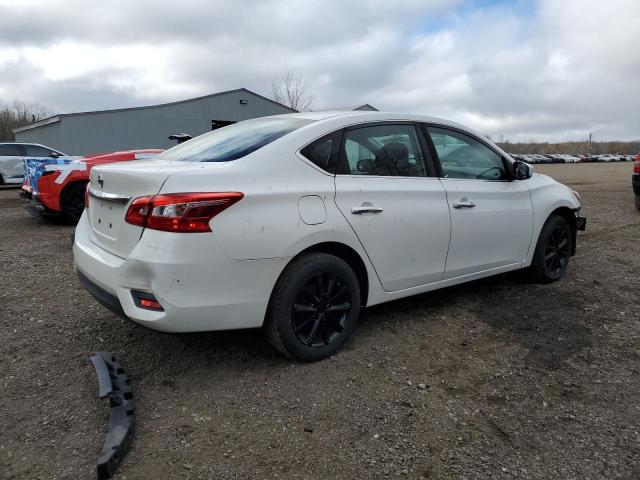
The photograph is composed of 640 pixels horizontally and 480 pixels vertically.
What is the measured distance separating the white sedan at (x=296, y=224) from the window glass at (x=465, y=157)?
1cm

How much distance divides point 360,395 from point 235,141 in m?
1.78

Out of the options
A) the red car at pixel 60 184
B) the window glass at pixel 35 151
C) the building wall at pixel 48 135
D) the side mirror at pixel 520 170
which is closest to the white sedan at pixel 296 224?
the side mirror at pixel 520 170


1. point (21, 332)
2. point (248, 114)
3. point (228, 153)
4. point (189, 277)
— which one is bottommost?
point (21, 332)

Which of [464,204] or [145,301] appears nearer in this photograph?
[145,301]

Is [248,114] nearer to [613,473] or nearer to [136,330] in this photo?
[136,330]

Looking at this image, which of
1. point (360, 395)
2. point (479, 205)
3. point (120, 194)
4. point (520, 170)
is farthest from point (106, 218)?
point (520, 170)

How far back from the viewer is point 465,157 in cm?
408

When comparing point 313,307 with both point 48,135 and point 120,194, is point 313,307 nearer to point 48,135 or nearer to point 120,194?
point 120,194

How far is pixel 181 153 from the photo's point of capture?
355cm

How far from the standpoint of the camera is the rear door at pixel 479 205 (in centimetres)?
383

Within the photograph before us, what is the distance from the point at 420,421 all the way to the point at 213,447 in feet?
3.45

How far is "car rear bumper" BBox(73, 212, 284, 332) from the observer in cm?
257

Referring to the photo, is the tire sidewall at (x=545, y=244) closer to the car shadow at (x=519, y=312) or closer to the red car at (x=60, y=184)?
the car shadow at (x=519, y=312)

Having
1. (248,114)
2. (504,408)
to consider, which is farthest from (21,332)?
(248,114)
